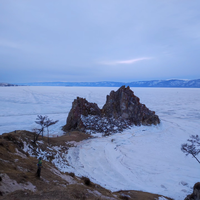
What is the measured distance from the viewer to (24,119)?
45.8 metres

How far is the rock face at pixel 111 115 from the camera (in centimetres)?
3853

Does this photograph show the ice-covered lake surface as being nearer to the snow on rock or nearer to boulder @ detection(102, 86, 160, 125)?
boulder @ detection(102, 86, 160, 125)

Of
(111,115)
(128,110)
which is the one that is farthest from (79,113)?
(128,110)

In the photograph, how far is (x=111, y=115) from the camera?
4338 cm

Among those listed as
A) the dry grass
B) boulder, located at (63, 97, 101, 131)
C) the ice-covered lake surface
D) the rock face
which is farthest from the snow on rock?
boulder, located at (63, 97, 101, 131)

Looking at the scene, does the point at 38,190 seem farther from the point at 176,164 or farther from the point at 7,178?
the point at 176,164

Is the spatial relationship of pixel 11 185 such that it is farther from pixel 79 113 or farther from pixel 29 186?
pixel 79 113

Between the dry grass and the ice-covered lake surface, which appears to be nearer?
the dry grass

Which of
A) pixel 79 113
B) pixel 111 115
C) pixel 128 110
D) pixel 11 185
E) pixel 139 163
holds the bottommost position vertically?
pixel 139 163

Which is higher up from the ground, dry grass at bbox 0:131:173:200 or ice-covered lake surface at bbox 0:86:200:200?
dry grass at bbox 0:131:173:200

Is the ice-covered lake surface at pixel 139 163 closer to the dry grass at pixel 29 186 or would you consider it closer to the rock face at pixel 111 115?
the dry grass at pixel 29 186

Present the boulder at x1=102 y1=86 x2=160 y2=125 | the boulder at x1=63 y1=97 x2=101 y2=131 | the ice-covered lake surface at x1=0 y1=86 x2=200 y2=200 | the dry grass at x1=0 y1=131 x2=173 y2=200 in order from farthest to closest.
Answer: the boulder at x1=102 y1=86 x2=160 y2=125, the boulder at x1=63 y1=97 x2=101 y2=131, the ice-covered lake surface at x1=0 y1=86 x2=200 y2=200, the dry grass at x1=0 y1=131 x2=173 y2=200

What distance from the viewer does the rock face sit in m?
38.5

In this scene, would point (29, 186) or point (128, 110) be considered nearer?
point (29, 186)
